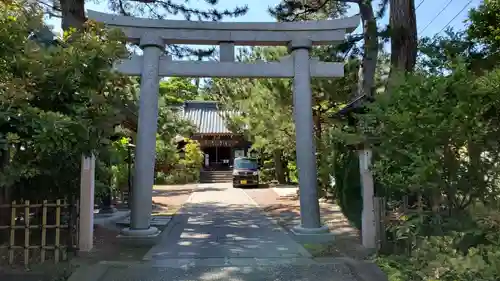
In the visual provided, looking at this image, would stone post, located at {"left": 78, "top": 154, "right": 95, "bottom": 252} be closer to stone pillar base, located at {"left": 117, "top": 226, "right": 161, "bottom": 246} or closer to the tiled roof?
stone pillar base, located at {"left": 117, "top": 226, "right": 161, "bottom": 246}

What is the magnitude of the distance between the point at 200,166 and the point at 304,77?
85.2 feet

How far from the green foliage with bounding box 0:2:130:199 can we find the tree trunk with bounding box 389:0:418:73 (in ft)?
17.3

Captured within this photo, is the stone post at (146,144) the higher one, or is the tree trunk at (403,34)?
the tree trunk at (403,34)

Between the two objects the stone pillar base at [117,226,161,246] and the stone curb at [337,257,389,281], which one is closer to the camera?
the stone curb at [337,257,389,281]

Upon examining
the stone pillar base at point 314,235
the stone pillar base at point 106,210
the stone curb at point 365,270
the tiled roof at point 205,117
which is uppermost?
the tiled roof at point 205,117

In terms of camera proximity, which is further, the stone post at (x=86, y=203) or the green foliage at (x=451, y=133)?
the stone post at (x=86, y=203)

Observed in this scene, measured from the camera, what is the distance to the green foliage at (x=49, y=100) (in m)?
5.03

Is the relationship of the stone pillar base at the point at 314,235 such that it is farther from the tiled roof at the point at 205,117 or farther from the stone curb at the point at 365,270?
the tiled roof at the point at 205,117

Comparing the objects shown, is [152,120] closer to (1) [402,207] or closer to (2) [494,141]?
(1) [402,207]

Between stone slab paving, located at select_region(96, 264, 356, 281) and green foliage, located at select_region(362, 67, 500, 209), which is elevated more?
green foliage, located at select_region(362, 67, 500, 209)

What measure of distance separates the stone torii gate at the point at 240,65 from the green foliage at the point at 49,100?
191 centimetres

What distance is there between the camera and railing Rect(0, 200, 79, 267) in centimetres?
642

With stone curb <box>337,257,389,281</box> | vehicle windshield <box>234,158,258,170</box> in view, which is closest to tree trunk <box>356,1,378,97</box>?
stone curb <box>337,257,389,281</box>

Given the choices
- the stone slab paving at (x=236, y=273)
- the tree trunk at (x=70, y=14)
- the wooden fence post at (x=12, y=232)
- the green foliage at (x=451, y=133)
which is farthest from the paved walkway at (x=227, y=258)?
the tree trunk at (x=70, y=14)
